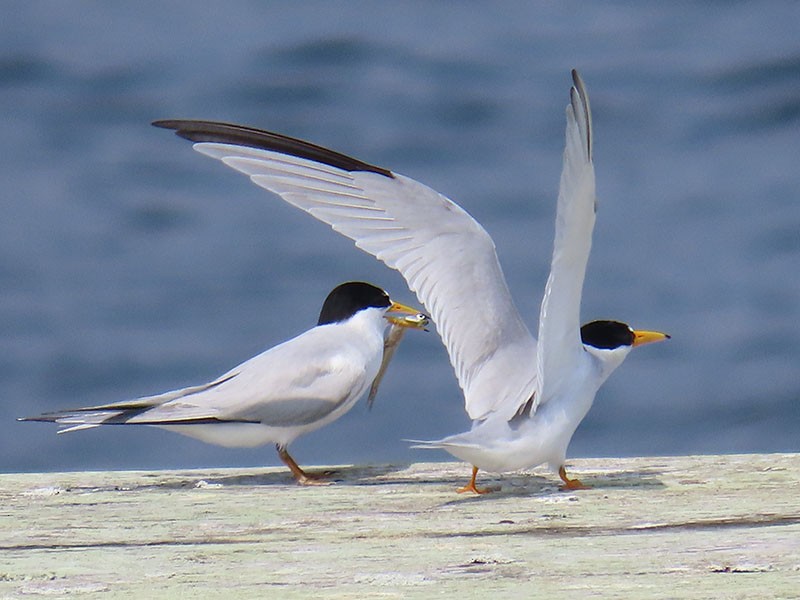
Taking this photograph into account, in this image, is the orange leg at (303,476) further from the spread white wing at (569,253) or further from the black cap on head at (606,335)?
the black cap on head at (606,335)

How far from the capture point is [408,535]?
3490 mm

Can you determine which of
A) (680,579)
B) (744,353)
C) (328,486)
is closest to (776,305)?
(744,353)

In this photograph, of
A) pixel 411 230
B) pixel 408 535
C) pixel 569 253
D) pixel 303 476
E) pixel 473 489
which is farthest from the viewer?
pixel 411 230

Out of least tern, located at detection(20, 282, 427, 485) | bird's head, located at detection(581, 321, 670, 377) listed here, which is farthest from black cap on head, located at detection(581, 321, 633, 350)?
least tern, located at detection(20, 282, 427, 485)

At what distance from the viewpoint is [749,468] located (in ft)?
13.9

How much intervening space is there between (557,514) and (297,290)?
9.75m

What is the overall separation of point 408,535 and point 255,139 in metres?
1.90

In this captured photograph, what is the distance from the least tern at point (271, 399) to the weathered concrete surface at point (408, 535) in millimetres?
625

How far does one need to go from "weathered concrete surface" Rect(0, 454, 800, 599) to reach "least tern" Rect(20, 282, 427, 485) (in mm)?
625

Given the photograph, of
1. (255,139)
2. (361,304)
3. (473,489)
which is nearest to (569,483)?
(473,489)

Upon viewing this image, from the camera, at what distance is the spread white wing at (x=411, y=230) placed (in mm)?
4922

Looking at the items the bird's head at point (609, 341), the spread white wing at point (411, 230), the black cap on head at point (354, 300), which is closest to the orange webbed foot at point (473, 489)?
the spread white wing at point (411, 230)

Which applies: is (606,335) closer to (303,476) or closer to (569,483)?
(569,483)

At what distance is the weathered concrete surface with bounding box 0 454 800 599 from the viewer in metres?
3.04
